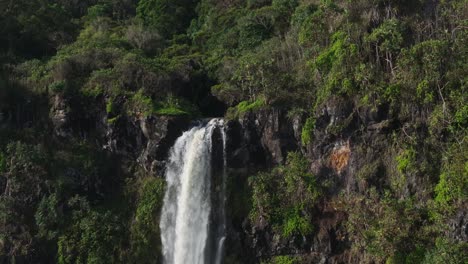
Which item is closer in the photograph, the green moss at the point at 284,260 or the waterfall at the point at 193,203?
the green moss at the point at 284,260

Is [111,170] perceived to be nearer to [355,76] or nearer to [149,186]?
[149,186]

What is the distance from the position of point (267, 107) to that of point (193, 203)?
6873mm

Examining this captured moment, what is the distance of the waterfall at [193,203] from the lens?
93.7 feet

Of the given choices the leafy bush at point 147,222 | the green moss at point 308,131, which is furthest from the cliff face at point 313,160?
the leafy bush at point 147,222

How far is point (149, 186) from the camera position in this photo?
104 feet

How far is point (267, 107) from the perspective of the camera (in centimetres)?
2992

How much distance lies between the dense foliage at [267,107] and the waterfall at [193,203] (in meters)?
1.08

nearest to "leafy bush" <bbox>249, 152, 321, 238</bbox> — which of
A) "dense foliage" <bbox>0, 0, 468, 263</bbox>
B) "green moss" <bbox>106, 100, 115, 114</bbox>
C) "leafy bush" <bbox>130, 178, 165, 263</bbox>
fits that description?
"dense foliage" <bbox>0, 0, 468, 263</bbox>

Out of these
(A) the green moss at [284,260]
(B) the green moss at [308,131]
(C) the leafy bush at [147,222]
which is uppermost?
(B) the green moss at [308,131]

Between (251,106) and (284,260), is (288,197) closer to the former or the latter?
(284,260)

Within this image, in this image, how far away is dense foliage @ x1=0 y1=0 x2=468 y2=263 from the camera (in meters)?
23.5

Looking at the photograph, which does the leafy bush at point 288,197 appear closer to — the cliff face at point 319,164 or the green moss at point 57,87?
the cliff face at point 319,164

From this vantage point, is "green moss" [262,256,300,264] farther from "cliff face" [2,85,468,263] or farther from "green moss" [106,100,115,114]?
"green moss" [106,100,115,114]

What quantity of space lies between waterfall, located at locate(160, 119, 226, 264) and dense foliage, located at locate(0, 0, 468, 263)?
3.56 ft
